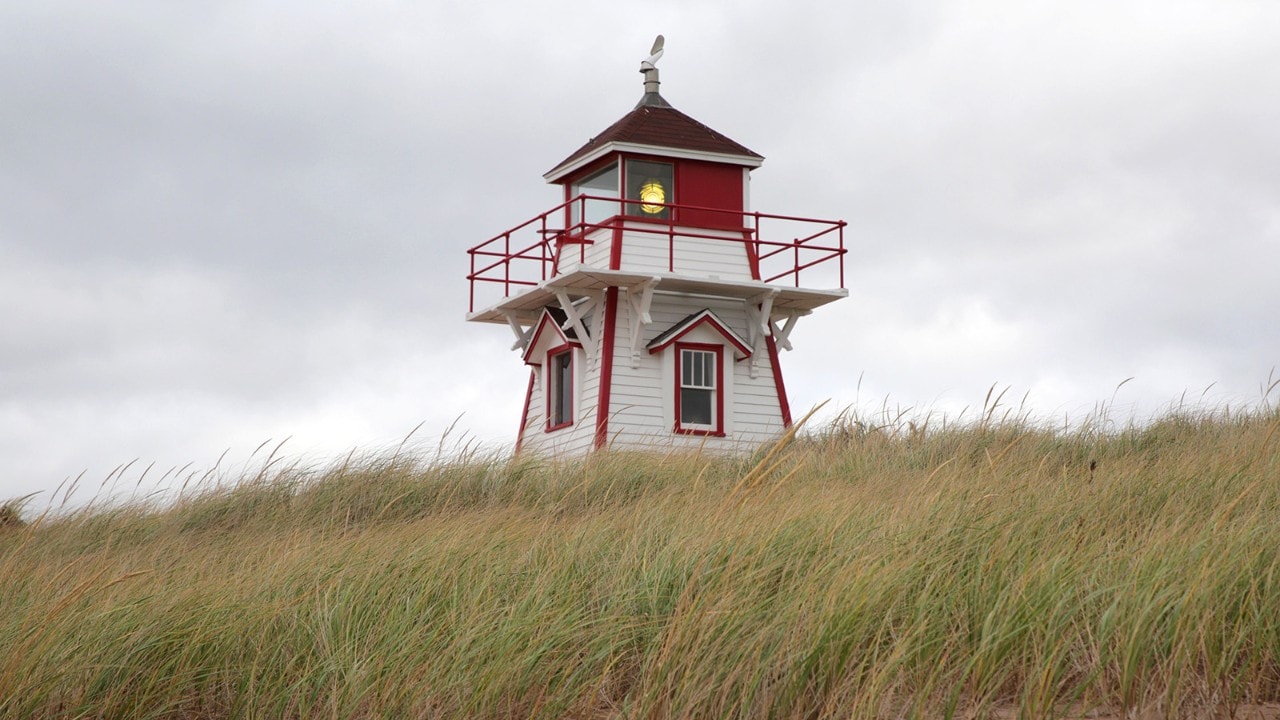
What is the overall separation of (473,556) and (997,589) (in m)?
2.81

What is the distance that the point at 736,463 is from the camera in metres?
12.8

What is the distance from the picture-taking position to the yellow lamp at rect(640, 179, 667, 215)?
861 inches

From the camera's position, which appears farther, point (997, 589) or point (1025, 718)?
point (997, 589)

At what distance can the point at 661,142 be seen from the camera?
22.1 meters

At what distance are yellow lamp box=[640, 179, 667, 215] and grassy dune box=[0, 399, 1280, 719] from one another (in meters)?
13.6

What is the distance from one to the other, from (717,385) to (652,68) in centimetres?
632

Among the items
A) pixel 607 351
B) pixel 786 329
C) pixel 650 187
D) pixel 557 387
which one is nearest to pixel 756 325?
pixel 786 329

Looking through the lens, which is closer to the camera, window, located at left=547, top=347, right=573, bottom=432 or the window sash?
the window sash

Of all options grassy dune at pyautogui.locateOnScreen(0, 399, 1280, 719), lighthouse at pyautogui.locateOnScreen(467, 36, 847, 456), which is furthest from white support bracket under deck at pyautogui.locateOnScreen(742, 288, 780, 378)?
grassy dune at pyautogui.locateOnScreen(0, 399, 1280, 719)

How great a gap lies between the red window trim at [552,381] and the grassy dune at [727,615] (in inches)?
557

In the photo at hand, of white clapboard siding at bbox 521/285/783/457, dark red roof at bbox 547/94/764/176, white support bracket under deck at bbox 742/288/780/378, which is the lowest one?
white clapboard siding at bbox 521/285/783/457

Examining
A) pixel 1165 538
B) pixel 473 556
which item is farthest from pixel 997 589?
pixel 473 556

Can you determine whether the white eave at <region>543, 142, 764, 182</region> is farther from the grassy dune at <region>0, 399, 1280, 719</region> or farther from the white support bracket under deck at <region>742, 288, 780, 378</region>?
the grassy dune at <region>0, 399, 1280, 719</region>

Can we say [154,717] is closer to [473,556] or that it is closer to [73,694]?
[73,694]
